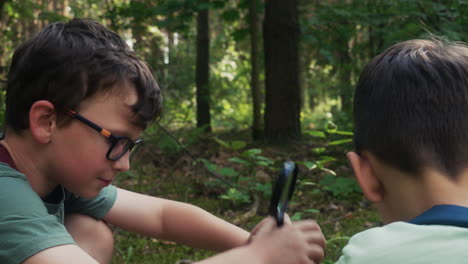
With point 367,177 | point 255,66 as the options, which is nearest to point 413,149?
point 367,177

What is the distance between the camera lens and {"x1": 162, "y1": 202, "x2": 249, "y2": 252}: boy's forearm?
2.12 meters

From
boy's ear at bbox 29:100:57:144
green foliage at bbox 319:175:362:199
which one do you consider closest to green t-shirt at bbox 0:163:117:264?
boy's ear at bbox 29:100:57:144

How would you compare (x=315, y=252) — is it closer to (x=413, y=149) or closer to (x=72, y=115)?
(x=413, y=149)

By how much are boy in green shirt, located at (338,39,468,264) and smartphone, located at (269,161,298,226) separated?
21 centimetres

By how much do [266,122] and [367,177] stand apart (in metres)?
4.58

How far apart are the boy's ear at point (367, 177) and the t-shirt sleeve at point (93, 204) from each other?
1.14 meters

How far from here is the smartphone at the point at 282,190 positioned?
1340mm

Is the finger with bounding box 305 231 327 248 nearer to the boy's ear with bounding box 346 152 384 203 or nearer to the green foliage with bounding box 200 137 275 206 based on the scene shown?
the boy's ear with bounding box 346 152 384 203

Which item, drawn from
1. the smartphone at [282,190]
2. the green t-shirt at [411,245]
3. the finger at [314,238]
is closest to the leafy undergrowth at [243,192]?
the finger at [314,238]

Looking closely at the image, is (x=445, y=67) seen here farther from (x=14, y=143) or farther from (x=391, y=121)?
(x=14, y=143)

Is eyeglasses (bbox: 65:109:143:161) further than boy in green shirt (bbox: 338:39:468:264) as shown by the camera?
Yes

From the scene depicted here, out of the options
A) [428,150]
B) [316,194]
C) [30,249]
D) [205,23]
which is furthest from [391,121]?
[205,23]

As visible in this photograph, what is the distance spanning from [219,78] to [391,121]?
10428mm

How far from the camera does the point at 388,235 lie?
1.15 m
